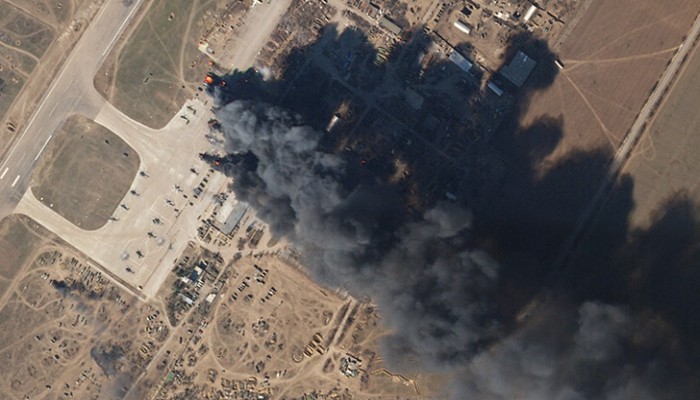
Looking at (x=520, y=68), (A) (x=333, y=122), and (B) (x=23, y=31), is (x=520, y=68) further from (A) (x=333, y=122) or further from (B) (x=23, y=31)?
(B) (x=23, y=31)

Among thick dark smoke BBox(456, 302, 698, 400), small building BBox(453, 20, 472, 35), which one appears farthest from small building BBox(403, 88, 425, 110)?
thick dark smoke BBox(456, 302, 698, 400)

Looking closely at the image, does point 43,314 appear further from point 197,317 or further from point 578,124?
point 578,124

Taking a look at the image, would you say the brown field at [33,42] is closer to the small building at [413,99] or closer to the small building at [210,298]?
the small building at [210,298]

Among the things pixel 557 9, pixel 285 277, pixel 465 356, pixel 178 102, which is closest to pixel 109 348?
pixel 285 277

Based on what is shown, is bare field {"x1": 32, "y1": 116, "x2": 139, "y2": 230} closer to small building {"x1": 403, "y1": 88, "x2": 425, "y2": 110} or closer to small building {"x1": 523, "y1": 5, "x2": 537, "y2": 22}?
small building {"x1": 403, "y1": 88, "x2": 425, "y2": 110}

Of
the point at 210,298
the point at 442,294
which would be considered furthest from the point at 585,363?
the point at 210,298

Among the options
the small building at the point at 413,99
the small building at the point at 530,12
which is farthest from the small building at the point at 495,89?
the small building at the point at 530,12

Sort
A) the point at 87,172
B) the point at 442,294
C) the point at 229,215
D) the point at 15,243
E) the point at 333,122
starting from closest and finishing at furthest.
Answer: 1. the point at 442,294
2. the point at 333,122
3. the point at 229,215
4. the point at 87,172
5. the point at 15,243
